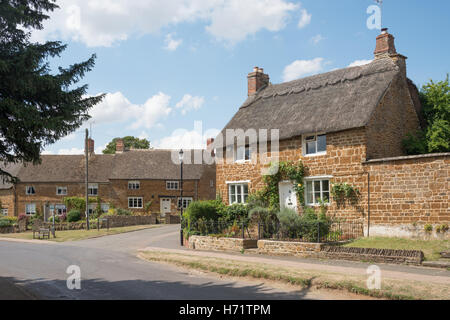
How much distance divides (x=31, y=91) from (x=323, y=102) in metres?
17.6

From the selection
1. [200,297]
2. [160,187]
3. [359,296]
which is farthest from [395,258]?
[160,187]

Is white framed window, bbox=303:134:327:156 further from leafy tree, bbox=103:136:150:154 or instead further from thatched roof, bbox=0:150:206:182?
leafy tree, bbox=103:136:150:154

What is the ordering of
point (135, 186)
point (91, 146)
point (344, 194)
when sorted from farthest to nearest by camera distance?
point (91, 146)
point (135, 186)
point (344, 194)

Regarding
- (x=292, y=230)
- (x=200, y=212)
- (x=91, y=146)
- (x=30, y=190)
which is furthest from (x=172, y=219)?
(x=292, y=230)

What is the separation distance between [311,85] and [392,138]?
623cm

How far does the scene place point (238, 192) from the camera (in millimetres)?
26797

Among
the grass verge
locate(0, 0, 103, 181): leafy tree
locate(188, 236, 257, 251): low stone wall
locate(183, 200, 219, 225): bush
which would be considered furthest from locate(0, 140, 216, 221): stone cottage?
locate(0, 0, 103, 181): leafy tree

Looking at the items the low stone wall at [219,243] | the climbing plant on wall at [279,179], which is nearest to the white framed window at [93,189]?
the climbing plant on wall at [279,179]

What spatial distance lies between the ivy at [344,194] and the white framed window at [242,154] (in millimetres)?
6337

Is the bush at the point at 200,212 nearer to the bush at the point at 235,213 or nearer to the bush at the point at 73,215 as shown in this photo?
the bush at the point at 235,213

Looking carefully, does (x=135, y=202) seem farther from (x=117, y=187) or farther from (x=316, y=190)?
(x=316, y=190)

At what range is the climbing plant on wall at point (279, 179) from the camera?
23.1 m

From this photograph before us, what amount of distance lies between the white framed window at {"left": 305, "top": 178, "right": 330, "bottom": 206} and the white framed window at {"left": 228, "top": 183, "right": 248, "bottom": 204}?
14.1 ft
